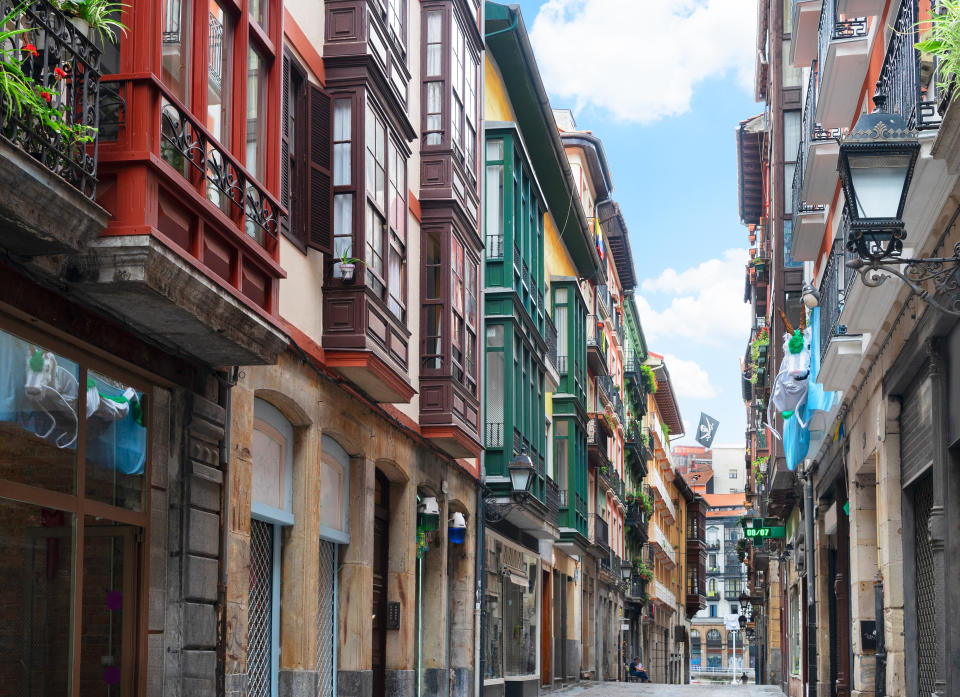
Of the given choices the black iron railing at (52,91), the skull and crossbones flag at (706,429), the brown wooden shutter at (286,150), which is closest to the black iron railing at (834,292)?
the brown wooden shutter at (286,150)

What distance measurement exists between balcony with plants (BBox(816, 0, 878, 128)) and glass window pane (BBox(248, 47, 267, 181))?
5872mm

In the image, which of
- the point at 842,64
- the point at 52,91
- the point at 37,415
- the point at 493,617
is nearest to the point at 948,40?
the point at 52,91

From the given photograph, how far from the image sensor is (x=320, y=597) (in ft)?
47.9

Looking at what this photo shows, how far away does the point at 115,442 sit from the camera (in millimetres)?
9250

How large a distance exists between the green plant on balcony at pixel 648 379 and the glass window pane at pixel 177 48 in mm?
50450

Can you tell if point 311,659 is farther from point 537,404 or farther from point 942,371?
point 537,404

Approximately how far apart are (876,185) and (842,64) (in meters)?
7.47

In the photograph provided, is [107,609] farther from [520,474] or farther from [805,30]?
[805,30]

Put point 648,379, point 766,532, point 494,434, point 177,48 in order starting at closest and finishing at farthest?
1. point 177,48
2. point 494,434
3. point 766,532
4. point 648,379

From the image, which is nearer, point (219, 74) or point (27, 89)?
point (27, 89)

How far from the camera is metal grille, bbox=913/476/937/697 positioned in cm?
1180

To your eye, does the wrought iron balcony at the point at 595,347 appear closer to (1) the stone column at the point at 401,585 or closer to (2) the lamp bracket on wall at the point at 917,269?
(1) the stone column at the point at 401,585

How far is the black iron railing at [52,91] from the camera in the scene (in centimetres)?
668

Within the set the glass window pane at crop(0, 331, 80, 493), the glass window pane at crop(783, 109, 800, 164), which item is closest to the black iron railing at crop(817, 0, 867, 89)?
the glass window pane at crop(0, 331, 80, 493)
